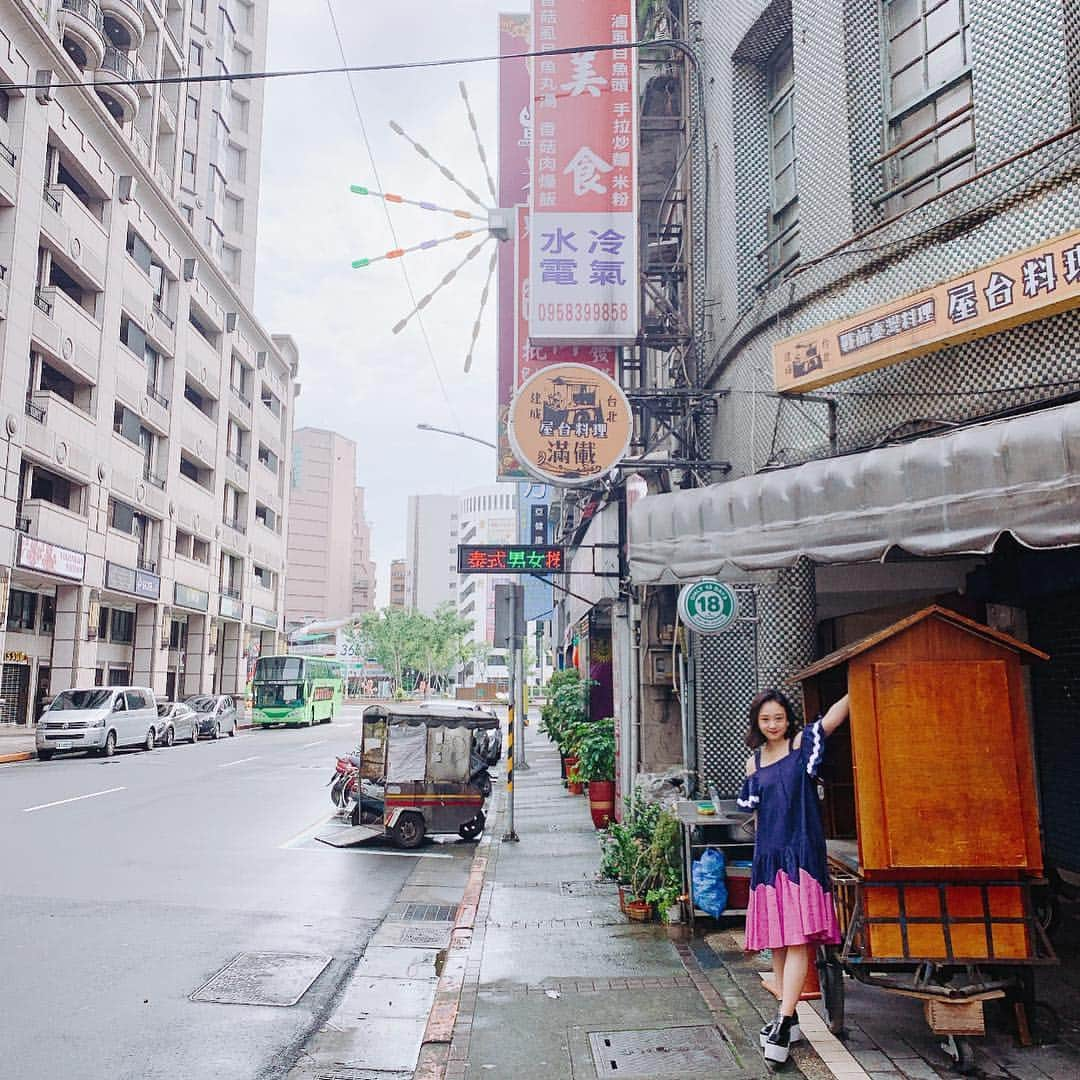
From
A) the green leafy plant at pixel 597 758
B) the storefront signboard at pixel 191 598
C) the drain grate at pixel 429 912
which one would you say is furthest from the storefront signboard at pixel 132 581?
the drain grate at pixel 429 912

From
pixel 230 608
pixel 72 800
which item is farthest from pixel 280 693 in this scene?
pixel 72 800

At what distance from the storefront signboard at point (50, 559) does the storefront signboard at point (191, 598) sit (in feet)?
34.0

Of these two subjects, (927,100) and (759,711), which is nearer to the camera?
(759,711)

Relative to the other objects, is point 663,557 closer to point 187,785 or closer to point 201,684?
point 187,785

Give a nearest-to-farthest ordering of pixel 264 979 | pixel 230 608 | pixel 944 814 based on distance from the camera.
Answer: pixel 944 814 < pixel 264 979 < pixel 230 608

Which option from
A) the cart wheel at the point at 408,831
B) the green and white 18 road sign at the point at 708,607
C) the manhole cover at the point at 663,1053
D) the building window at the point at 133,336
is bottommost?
the manhole cover at the point at 663,1053

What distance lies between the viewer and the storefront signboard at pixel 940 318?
5.64 metres

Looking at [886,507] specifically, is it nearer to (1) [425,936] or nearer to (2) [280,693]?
(1) [425,936]

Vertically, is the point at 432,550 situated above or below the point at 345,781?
above

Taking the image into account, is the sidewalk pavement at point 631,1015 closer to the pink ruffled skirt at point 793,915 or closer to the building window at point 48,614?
the pink ruffled skirt at point 793,915

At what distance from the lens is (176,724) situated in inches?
1276

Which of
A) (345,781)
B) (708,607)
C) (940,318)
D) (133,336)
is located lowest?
(345,781)

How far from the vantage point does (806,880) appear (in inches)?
199

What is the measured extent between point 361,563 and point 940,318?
499ft
